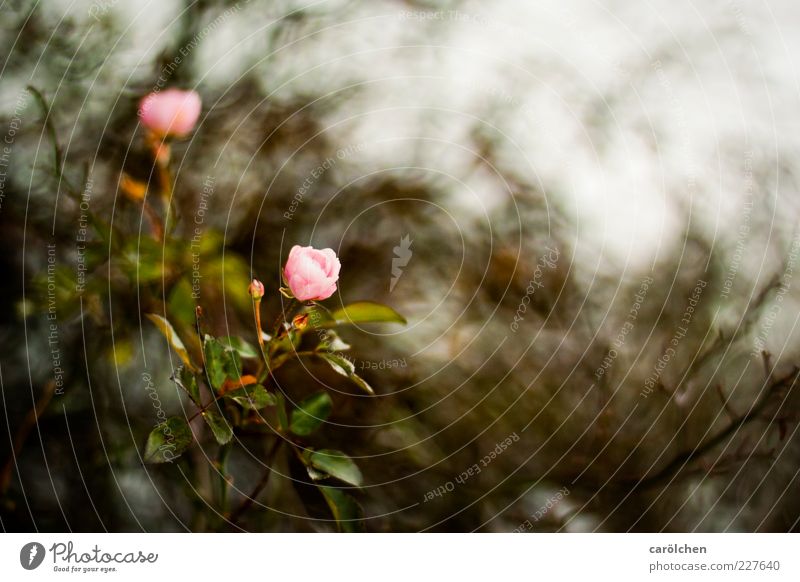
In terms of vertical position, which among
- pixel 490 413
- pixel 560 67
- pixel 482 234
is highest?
pixel 560 67

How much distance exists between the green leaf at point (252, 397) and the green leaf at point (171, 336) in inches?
1.9

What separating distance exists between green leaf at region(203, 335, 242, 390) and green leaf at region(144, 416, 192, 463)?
0.18 feet

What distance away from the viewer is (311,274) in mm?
595

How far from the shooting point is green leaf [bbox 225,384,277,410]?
2.05 ft

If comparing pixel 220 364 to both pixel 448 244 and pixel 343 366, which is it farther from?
pixel 448 244

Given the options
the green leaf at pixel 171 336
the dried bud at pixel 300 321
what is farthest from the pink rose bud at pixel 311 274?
the green leaf at pixel 171 336

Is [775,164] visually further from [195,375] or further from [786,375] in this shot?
[195,375]

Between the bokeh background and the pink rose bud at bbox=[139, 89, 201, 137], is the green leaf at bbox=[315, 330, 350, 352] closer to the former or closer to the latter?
Answer: the bokeh background

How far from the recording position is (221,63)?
660mm
